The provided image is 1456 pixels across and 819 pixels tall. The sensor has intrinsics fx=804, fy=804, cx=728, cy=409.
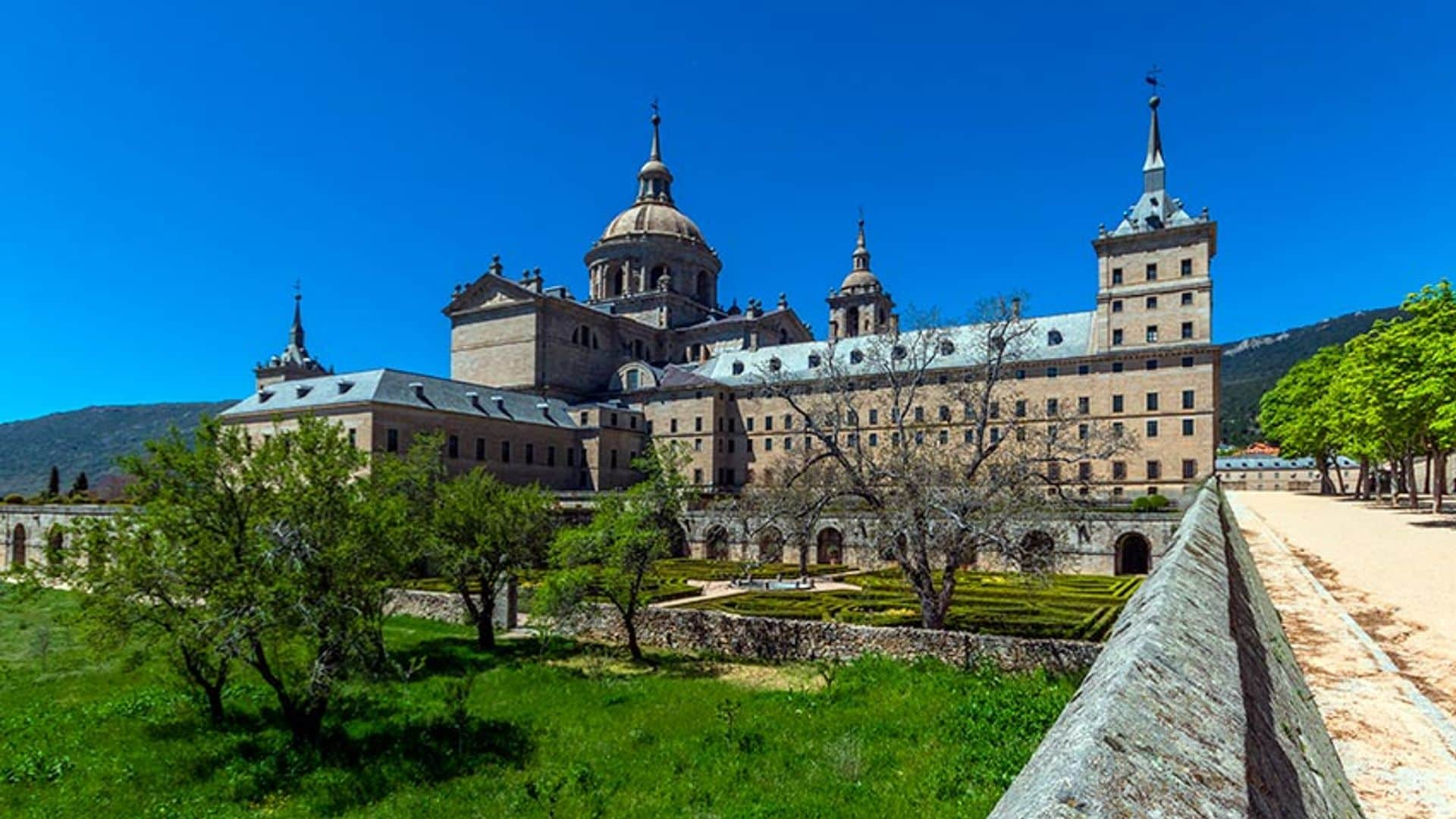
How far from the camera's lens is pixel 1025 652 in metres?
19.0

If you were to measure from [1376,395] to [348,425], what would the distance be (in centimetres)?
5071

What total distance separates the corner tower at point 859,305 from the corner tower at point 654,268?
1199cm

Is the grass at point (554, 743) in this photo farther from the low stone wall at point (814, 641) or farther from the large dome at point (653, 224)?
the large dome at point (653, 224)

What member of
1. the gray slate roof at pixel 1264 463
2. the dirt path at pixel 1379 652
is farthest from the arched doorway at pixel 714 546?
the gray slate roof at pixel 1264 463

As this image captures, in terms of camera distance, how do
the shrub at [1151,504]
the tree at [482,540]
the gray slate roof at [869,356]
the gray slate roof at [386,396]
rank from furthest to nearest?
the gray slate roof at [869,356]
the gray slate roof at [386,396]
the shrub at [1151,504]
the tree at [482,540]

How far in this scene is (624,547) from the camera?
2270 cm

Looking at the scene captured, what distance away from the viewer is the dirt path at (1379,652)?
17.8 ft

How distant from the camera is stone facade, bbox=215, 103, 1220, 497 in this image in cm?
5075

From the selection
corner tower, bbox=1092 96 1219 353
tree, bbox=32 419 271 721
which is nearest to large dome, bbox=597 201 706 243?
corner tower, bbox=1092 96 1219 353

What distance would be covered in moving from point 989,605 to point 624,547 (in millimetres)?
12557

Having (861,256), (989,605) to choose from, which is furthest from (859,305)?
(989,605)

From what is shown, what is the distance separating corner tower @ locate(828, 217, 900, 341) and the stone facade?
180mm

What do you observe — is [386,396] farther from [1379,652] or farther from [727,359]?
[1379,652]

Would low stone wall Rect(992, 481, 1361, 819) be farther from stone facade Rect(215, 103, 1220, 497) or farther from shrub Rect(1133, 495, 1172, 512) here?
shrub Rect(1133, 495, 1172, 512)
